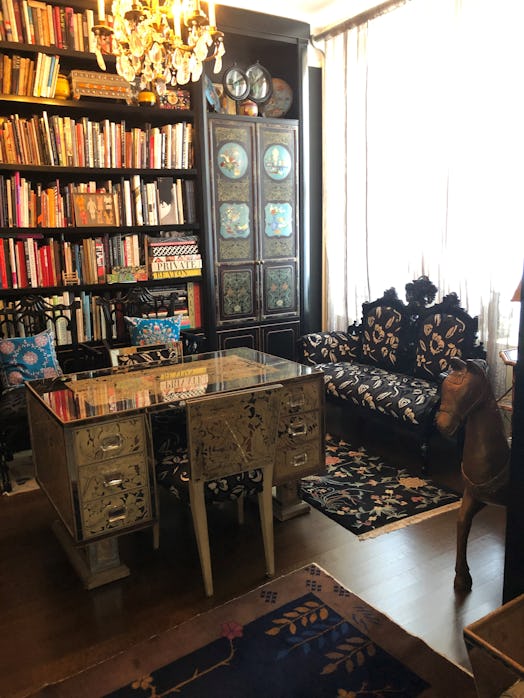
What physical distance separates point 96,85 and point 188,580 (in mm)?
3218

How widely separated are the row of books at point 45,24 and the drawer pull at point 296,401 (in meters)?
2.56

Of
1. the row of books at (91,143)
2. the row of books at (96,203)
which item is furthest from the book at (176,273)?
the row of books at (91,143)

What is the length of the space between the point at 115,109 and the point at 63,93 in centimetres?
34

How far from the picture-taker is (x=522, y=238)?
362 cm

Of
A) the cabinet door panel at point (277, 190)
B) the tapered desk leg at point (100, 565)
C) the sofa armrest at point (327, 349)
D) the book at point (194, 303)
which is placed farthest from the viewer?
the cabinet door panel at point (277, 190)

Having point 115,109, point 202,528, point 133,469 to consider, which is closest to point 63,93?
point 115,109

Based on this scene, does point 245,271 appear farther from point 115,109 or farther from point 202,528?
point 202,528

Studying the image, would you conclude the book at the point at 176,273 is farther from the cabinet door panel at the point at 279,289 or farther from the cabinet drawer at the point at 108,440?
the cabinet drawer at the point at 108,440

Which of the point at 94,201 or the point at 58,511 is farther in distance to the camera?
the point at 94,201

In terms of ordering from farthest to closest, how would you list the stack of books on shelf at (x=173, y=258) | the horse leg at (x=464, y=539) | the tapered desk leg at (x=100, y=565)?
the stack of books on shelf at (x=173, y=258) → the tapered desk leg at (x=100, y=565) → the horse leg at (x=464, y=539)

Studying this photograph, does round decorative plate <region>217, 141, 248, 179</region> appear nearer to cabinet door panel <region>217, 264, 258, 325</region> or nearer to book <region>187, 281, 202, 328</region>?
cabinet door panel <region>217, 264, 258, 325</region>

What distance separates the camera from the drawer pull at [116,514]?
239 centimetres

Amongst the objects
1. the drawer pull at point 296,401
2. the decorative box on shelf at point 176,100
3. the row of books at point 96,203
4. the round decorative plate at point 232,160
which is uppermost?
the decorative box on shelf at point 176,100

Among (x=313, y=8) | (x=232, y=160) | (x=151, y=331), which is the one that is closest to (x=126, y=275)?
(x=151, y=331)
